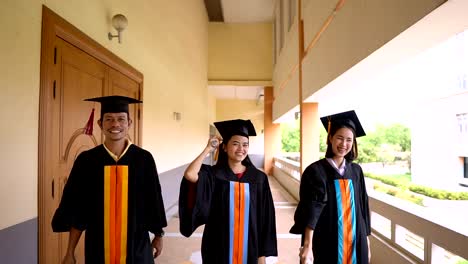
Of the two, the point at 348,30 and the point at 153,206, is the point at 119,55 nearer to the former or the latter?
the point at 153,206

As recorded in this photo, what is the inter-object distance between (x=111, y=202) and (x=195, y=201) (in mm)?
492

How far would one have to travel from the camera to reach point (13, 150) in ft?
5.53

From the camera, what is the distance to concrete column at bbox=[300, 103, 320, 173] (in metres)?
6.34

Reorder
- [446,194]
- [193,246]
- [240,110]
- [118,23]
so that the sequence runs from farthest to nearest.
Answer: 1. [240,110]
2. [446,194]
3. [193,246]
4. [118,23]

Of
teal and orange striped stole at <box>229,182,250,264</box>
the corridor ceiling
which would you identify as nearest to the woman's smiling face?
teal and orange striped stole at <box>229,182,250,264</box>

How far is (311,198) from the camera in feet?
6.77

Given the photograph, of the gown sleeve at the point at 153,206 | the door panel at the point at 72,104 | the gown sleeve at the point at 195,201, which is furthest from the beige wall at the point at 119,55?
the gown sleeve at the point at 195,201

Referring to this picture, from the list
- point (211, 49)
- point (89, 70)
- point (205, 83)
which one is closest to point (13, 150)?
point (89, 70)

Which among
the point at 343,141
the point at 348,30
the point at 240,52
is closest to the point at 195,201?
the point at 343,141

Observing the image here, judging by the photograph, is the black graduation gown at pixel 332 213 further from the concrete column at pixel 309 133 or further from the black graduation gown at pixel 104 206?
the concrete column at pixel 309 133

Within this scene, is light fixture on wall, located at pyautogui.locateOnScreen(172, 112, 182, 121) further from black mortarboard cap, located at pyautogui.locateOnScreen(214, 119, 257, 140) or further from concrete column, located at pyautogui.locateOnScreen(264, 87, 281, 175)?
concrete column, located at pyautogui.locateOnScreen(264, 87, 281, 175)

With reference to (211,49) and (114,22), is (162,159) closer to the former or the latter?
(114,22)

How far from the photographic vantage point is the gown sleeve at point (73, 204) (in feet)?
5.28

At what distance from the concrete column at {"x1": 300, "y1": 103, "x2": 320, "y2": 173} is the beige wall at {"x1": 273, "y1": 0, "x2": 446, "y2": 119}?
1.47ft
